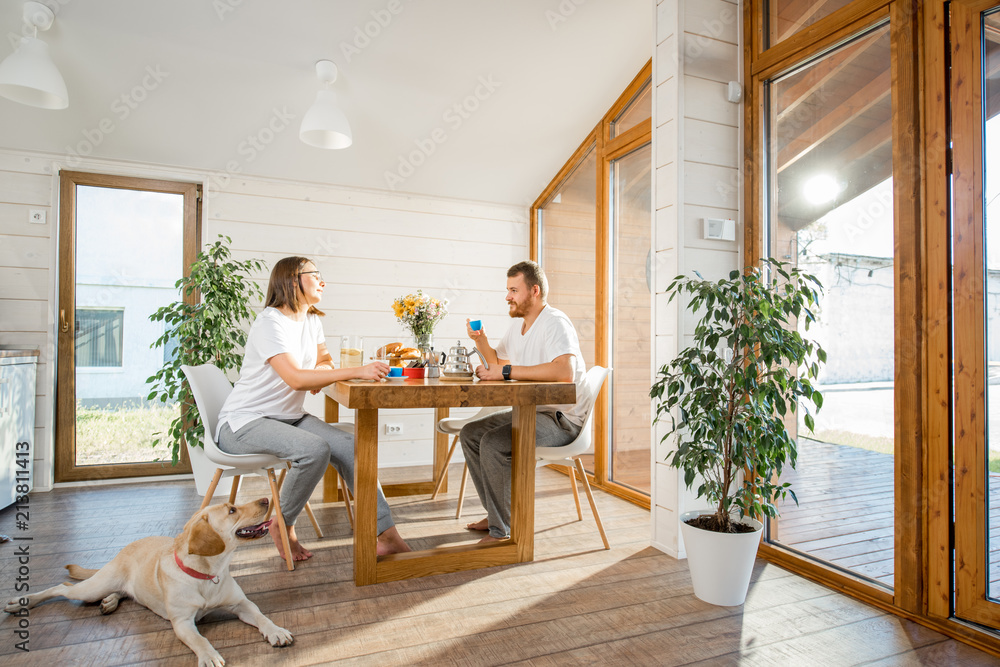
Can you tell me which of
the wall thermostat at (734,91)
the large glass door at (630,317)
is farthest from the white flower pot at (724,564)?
Answer: the wall thermostat at (734,91)

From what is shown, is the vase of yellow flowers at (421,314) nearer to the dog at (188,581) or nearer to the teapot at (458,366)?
the teapot at (458,366)

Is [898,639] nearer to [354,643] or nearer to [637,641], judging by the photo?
[637,641]

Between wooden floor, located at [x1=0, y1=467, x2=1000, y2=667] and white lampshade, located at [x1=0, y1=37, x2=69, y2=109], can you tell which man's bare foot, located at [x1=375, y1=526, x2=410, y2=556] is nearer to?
wooden floor, located at [x1=0, y1=467, x2=1000, y2=667]

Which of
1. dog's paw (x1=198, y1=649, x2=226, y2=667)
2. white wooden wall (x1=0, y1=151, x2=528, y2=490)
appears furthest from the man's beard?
dog's paw (x1=198, y1=649, x2=226, y2=667)

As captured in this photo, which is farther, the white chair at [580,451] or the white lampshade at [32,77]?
the white lampshade at [32,77]

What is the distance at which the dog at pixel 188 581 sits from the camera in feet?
5.55

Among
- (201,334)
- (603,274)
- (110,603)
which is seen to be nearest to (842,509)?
(603,274)

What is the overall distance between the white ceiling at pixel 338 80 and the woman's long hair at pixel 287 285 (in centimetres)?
129

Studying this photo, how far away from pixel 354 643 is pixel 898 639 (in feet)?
5.47

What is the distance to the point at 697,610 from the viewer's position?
2004 millimetres

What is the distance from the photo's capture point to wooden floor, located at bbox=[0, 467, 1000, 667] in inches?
66.5

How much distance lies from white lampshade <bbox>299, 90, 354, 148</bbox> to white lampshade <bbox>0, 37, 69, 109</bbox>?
111 cm

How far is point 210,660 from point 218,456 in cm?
92

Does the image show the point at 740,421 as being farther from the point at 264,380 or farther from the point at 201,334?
the point at 201,334
